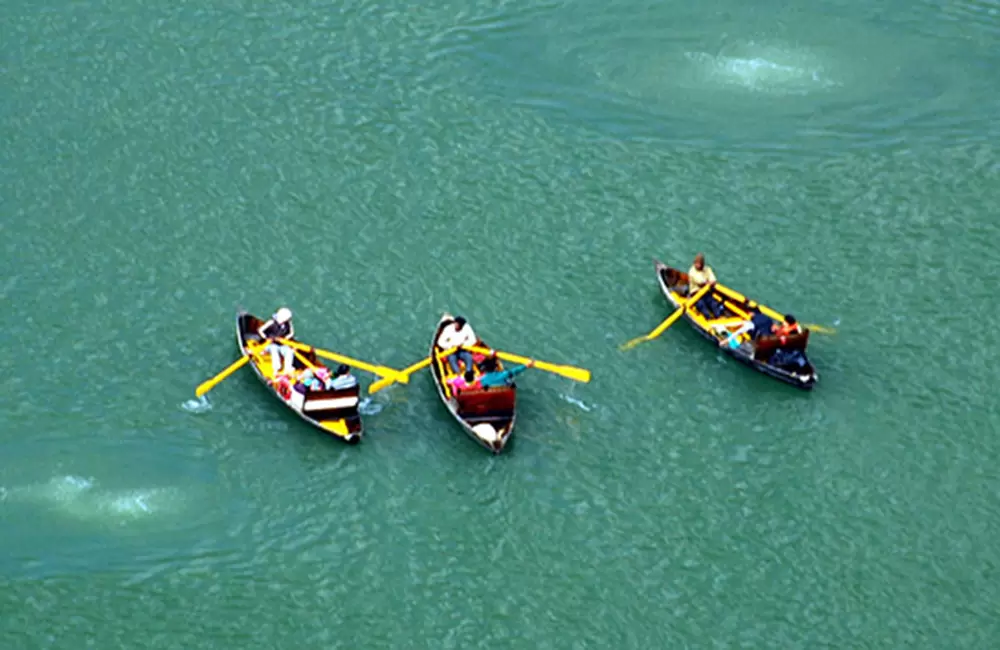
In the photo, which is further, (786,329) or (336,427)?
(786,329)

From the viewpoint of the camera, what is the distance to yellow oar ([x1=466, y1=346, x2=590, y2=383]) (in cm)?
4619

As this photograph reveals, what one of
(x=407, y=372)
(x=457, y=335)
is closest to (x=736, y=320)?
(x=457, y=335)

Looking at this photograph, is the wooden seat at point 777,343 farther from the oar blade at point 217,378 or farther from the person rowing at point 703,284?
the oar blade at point 217,378

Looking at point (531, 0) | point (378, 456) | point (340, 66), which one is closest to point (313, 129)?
point (340, 66)

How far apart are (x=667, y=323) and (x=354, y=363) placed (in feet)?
25.1

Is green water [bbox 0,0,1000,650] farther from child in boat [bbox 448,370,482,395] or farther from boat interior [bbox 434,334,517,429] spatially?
child in boat [bbox 448,370,482,395]

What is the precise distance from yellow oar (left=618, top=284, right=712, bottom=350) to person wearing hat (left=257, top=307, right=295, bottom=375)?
7.83 meters

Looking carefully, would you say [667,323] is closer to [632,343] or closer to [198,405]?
[632,343]

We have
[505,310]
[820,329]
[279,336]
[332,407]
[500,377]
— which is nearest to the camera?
[332,407]

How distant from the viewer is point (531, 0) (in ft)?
197

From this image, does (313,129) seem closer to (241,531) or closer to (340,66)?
(340,66)

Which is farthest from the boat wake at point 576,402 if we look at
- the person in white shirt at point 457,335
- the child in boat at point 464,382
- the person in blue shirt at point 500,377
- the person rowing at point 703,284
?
the person rowing at point 703,284

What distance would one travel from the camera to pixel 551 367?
152 ft

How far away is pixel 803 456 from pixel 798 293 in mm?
6060
